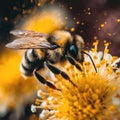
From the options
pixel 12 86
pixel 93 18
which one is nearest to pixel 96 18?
pixel 93 18

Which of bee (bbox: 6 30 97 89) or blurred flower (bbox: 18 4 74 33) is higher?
blurred flower (bbox: 18 4 74 33)

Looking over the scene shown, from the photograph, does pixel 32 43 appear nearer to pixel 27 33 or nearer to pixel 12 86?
pixel 27 33

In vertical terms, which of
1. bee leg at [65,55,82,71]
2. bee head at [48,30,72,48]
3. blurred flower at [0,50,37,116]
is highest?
Result: bee head at [48,30,72,48]

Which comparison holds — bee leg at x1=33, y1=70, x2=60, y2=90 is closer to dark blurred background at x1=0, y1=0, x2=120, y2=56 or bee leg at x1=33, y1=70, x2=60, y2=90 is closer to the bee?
the bee

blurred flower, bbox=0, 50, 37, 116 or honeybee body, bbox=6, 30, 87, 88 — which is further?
blurred flower, bbox=0, 50, 37, 116

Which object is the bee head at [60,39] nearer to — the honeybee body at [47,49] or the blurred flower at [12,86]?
the honeybee body at [47,49]

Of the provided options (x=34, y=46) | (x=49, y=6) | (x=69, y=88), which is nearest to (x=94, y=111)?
(x=69, y=88)

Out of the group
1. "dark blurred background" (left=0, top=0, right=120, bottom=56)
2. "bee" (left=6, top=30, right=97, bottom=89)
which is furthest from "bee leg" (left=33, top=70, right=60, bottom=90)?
"dark blurred background" (left=0, top=0, right=120, bottom=56)

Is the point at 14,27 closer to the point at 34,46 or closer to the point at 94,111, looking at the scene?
the point at 34,46
